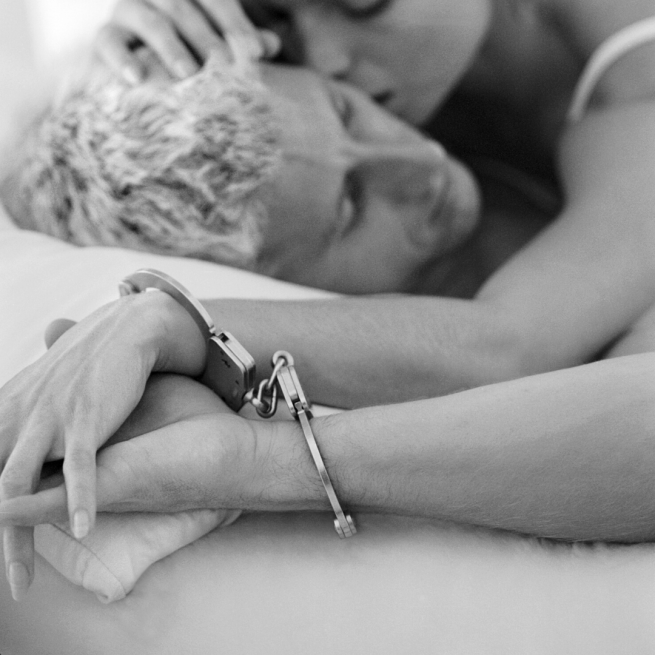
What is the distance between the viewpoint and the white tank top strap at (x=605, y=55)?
3.51 feet

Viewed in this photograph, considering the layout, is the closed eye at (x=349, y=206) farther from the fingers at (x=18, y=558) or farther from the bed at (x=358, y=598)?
the fingers at (x=18, y=558)

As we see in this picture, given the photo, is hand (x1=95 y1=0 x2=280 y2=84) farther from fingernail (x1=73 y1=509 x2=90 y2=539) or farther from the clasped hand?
fingernail (x1=73 y1=509 x2=90 y2=539)

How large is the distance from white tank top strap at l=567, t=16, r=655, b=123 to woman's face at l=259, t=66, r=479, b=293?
0.22m

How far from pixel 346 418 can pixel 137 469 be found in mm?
167

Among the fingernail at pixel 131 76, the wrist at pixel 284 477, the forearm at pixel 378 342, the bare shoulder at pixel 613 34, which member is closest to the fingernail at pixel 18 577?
the wrist at pixel 284 477

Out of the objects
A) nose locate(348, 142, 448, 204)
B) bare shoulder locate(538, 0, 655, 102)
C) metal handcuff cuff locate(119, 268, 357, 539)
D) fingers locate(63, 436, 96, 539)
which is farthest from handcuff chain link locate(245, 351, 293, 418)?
bare shoulder locate(538, 0, 655, 102)

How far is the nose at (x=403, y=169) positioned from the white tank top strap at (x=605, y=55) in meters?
0.26

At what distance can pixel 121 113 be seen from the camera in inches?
34.4

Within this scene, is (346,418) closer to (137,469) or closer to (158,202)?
(137,469)

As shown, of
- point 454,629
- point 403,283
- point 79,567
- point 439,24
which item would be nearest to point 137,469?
point 79,567

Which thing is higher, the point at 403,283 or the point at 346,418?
the point at 346,418

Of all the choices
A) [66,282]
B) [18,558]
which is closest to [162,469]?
[18,558]

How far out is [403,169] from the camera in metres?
1.05

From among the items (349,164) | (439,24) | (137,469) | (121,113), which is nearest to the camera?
(137,469)
